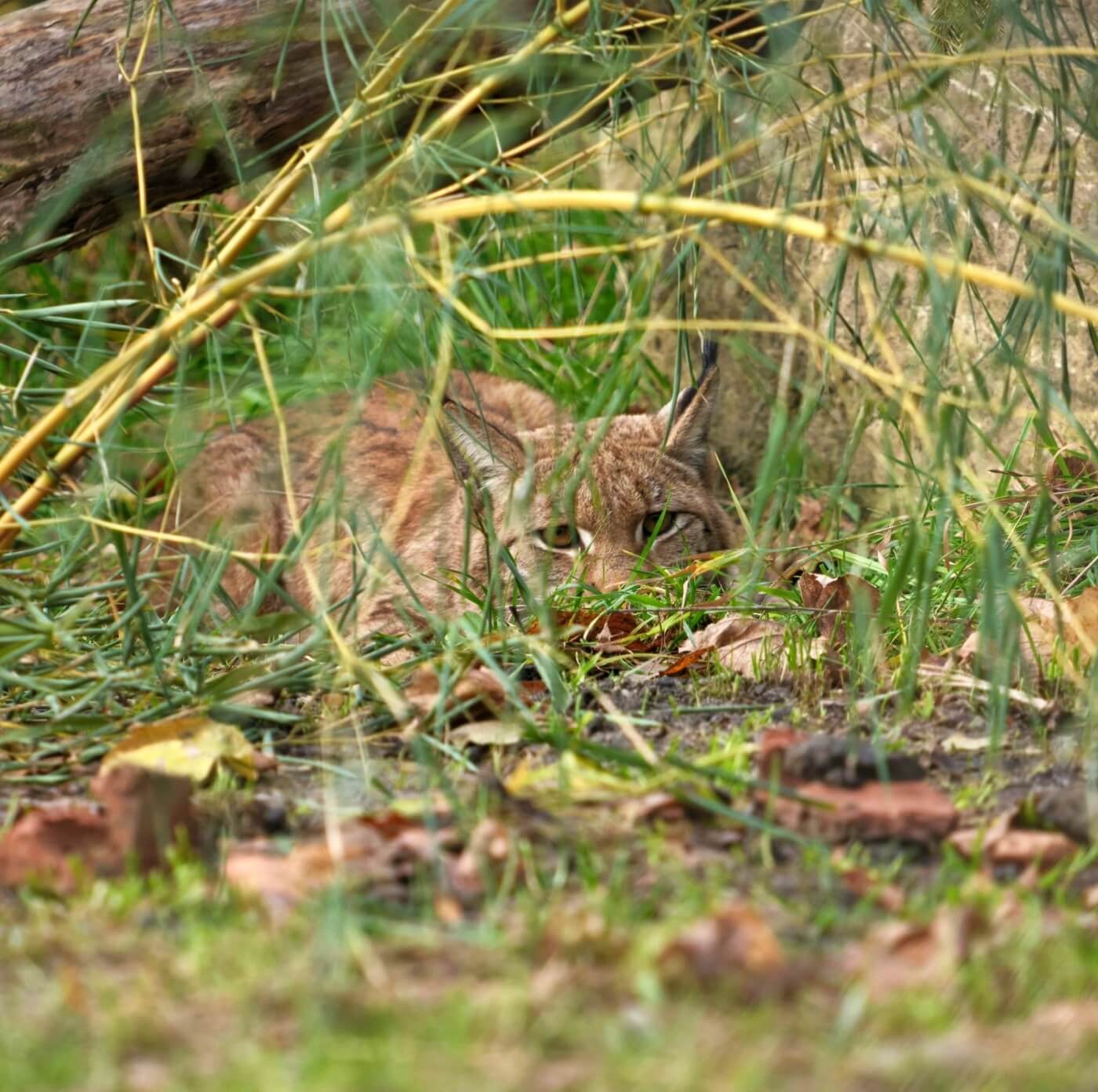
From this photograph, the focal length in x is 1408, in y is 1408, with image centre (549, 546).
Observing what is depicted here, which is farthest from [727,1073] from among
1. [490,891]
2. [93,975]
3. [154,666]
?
[154,666]

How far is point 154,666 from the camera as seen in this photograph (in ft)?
8.38

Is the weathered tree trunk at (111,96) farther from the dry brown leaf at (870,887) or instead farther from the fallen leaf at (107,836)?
the dry brown leaf at (870,887)

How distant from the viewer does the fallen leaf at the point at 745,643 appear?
2965mm

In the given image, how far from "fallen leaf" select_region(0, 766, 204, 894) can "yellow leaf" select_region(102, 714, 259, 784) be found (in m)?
0.20

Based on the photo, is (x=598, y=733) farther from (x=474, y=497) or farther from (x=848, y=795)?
(x=474, y=497)

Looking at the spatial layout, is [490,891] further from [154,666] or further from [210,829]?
[154,666]

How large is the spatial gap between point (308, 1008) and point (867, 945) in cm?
66

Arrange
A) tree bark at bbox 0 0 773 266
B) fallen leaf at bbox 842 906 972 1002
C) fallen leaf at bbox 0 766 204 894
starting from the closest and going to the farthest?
→ fallen leaf at bbox 842 906 972 1002 < fallen leaf at bbox 0 766 204 894 < tree bark at bbox 0 0 773 266

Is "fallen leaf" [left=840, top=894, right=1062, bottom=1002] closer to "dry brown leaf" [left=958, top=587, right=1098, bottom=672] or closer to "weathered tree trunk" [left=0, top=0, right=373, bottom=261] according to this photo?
"dry brown leaf" [left=958, top=587, right=1098, bottom=672]

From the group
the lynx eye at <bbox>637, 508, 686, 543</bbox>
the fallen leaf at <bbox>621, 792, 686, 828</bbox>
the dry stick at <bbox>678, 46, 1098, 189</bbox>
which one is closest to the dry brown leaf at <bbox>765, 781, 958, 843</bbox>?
the fallen leaf at <bbox>621, 792, 686, 828</bbox>

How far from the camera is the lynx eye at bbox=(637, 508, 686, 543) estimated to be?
174 inches

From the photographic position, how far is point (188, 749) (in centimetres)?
232

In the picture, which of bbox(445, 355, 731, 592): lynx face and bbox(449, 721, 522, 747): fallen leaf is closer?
bbox(449, 721, 522, 747): fallen leaf

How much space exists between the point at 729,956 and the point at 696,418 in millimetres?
2858
